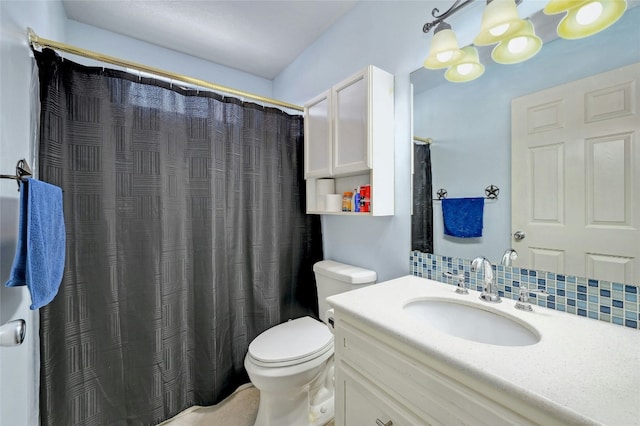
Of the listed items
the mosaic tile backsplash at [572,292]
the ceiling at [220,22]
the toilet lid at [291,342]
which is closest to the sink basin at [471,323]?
the mosaic tile backsplash at [572,292]

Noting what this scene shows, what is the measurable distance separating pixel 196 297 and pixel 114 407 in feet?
1.96

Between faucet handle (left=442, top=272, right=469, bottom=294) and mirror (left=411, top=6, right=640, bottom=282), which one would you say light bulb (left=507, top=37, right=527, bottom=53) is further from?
faucet handle (left=442, top=272, right=469, bottom=294)

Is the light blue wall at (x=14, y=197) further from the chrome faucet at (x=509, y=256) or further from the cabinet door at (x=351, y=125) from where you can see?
the chrome faucet at (x=509, y=256)

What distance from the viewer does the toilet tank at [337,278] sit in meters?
1.45

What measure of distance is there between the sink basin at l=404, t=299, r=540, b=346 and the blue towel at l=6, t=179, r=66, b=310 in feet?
3.88

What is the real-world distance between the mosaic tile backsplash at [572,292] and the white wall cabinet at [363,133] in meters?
0.50

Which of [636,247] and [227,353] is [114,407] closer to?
[227,353]

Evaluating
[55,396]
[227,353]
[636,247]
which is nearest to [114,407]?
[55,396]

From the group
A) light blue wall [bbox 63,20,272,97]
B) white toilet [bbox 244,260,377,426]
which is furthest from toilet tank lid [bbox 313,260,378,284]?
light blue wall [bbox 63,20,272,97]

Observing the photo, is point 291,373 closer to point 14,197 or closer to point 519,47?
point 14,197

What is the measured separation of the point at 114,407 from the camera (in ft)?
4.18

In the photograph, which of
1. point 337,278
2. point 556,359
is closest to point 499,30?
point 556,359

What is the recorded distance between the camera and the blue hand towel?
→ 110cm

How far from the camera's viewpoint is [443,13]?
3.75 ft
